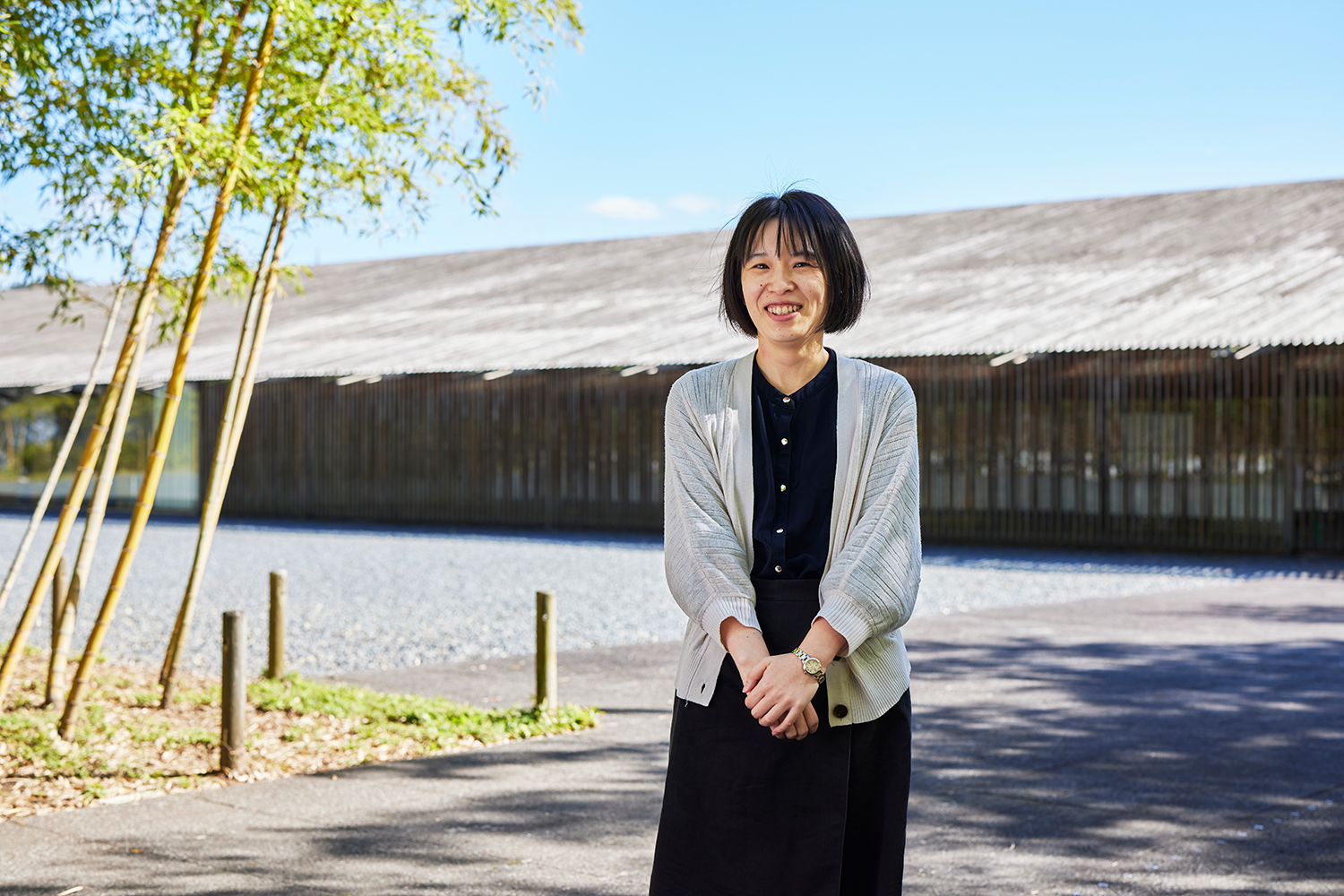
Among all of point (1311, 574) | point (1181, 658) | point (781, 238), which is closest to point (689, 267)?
point (1311, 574)

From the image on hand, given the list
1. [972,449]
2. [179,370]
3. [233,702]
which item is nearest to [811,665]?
[233,702]

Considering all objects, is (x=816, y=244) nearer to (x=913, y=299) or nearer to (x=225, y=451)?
(x=225, y=451)

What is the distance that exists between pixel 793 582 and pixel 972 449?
56.6 ft

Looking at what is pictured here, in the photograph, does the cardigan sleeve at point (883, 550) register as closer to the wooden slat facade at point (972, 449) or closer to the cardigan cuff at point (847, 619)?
the cardigan cuff at point (847, 619)

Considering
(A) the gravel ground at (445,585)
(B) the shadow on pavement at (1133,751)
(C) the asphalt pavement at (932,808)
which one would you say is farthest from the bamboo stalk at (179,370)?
(B) the shadow on pavement at (1133,751)

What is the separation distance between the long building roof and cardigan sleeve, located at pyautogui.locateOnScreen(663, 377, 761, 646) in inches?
572

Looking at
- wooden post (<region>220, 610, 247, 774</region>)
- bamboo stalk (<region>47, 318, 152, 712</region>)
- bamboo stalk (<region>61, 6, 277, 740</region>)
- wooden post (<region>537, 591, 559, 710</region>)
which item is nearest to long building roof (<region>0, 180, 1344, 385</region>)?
wooden post (<region>537, 591, 559, 710</region>)

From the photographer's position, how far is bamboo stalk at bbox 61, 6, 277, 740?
19.3ft

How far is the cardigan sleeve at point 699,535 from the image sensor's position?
2.47 meters

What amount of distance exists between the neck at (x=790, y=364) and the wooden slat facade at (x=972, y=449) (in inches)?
613

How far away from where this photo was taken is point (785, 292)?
8.39 feet

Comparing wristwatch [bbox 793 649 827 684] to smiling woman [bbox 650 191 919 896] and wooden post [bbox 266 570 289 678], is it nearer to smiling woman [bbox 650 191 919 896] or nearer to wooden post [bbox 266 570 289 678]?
smiling woman [bbox 650 191 919 896]

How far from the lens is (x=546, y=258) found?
3045 centimetres

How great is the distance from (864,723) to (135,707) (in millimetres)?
5574
